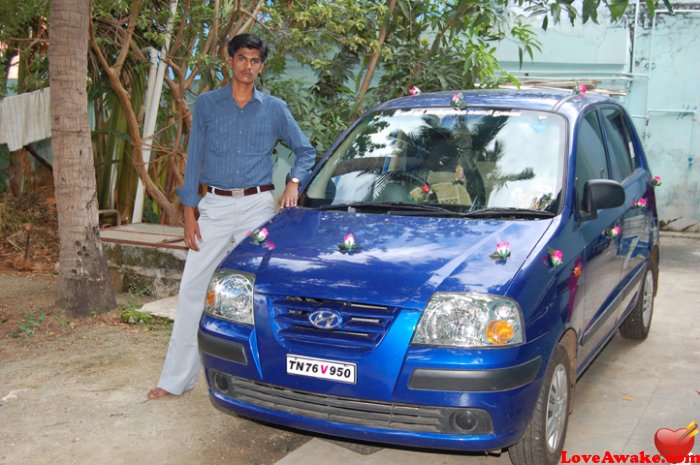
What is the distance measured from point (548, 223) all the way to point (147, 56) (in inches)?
229

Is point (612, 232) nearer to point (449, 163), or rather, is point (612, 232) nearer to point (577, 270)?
point (577, 270)

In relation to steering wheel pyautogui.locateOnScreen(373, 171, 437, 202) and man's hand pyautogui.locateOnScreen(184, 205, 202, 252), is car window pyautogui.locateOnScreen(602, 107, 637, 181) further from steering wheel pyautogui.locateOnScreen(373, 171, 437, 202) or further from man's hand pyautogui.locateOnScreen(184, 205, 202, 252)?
man's hand pyautogui.locateOnScreen(184, 205, 202, 252)

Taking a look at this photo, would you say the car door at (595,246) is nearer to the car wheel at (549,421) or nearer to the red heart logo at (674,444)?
the car wheel at (549,421)

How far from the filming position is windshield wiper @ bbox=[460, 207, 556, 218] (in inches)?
160

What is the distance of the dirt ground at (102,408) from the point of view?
13.3 ft

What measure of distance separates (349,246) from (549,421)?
3.99 ft

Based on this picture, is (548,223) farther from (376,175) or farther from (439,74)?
(439,74)

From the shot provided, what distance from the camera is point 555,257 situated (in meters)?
3.71

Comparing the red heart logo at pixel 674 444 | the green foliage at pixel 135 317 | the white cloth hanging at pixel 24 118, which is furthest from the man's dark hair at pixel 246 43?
the white cloth hanging at pixel 24 118

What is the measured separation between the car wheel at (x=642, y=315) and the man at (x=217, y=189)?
273 centimetres

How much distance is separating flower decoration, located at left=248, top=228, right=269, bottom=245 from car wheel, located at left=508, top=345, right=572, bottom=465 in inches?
58.6

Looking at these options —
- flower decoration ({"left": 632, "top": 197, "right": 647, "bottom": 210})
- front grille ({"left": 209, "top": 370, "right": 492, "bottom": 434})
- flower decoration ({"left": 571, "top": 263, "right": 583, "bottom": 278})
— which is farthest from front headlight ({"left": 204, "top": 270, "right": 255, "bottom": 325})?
flower decoration ({"left": 632, "top": 197, "right": 647, "bottom": 210})

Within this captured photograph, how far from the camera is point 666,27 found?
11227mm

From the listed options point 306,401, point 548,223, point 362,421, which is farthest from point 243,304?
point 548,223
